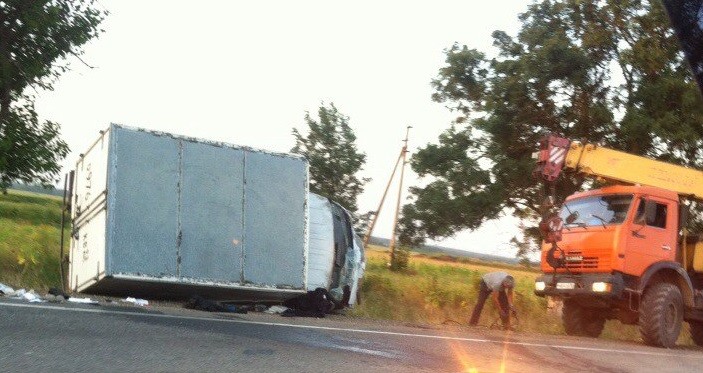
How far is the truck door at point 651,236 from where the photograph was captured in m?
13.8

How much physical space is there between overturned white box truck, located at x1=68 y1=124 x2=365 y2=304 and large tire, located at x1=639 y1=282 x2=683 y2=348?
17.4 ft

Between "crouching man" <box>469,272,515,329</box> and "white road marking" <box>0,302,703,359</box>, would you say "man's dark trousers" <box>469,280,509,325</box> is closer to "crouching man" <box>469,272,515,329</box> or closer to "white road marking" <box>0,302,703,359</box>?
"crouching man" <box>469,272,515,329</box>

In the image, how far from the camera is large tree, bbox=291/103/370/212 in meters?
33.7

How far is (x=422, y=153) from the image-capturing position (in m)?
23.3

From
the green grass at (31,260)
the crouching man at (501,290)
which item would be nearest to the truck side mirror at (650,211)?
the crouching man at (501,290)

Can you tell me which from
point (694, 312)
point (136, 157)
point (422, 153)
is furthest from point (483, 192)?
point (136, 157)

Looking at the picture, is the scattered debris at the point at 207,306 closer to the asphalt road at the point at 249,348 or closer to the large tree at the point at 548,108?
the asphalt road at the point at 249,348

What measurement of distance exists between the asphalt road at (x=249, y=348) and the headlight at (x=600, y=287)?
1.69m

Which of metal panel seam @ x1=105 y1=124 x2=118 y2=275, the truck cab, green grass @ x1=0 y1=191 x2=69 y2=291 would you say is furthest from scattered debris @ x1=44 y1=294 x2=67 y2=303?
the truck cab

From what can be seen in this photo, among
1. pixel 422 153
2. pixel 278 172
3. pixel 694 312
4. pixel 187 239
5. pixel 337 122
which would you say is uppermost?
pixel 337 122

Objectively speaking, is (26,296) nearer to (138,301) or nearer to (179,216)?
(138,301)

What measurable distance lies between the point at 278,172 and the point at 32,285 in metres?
4.74

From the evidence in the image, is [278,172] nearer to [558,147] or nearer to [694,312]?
[558,147]

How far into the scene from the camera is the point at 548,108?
73.7 feet
